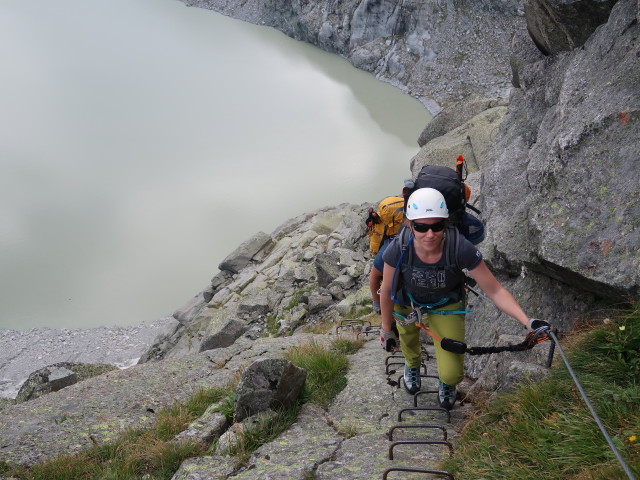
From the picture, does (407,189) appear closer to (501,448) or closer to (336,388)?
(501,448)

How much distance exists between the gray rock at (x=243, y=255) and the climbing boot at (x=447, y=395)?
78.1ft

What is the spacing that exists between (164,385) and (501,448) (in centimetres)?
689

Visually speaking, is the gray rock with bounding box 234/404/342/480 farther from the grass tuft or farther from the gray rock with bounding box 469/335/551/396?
the gray rock with bounding box 469/335/551/396

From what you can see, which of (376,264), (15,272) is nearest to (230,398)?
(376,264)

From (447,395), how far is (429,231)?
2024 millimetres

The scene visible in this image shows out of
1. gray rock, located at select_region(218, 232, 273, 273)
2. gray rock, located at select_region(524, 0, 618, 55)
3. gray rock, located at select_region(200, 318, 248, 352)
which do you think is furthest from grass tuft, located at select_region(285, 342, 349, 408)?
gray rock, located at select_region(218, 232, 273, 273)

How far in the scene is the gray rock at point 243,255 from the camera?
1152 inches

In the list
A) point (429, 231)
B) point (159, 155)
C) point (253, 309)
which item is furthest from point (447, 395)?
point (159, 155)

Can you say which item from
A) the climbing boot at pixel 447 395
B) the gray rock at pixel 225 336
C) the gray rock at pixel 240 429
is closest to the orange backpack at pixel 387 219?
the climbing boot at pixel 447 395

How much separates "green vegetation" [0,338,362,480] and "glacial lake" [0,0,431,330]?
28.1 meters

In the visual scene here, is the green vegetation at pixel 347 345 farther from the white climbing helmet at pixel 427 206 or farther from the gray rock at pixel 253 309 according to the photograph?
the gray rock at pixel 253 309

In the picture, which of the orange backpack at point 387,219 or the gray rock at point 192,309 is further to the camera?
the gray rock at point 192,309

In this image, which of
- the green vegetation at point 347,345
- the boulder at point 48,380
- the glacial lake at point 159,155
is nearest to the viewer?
the green vegetation at point 347,345

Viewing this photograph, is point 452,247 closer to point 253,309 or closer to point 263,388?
point 263,388
